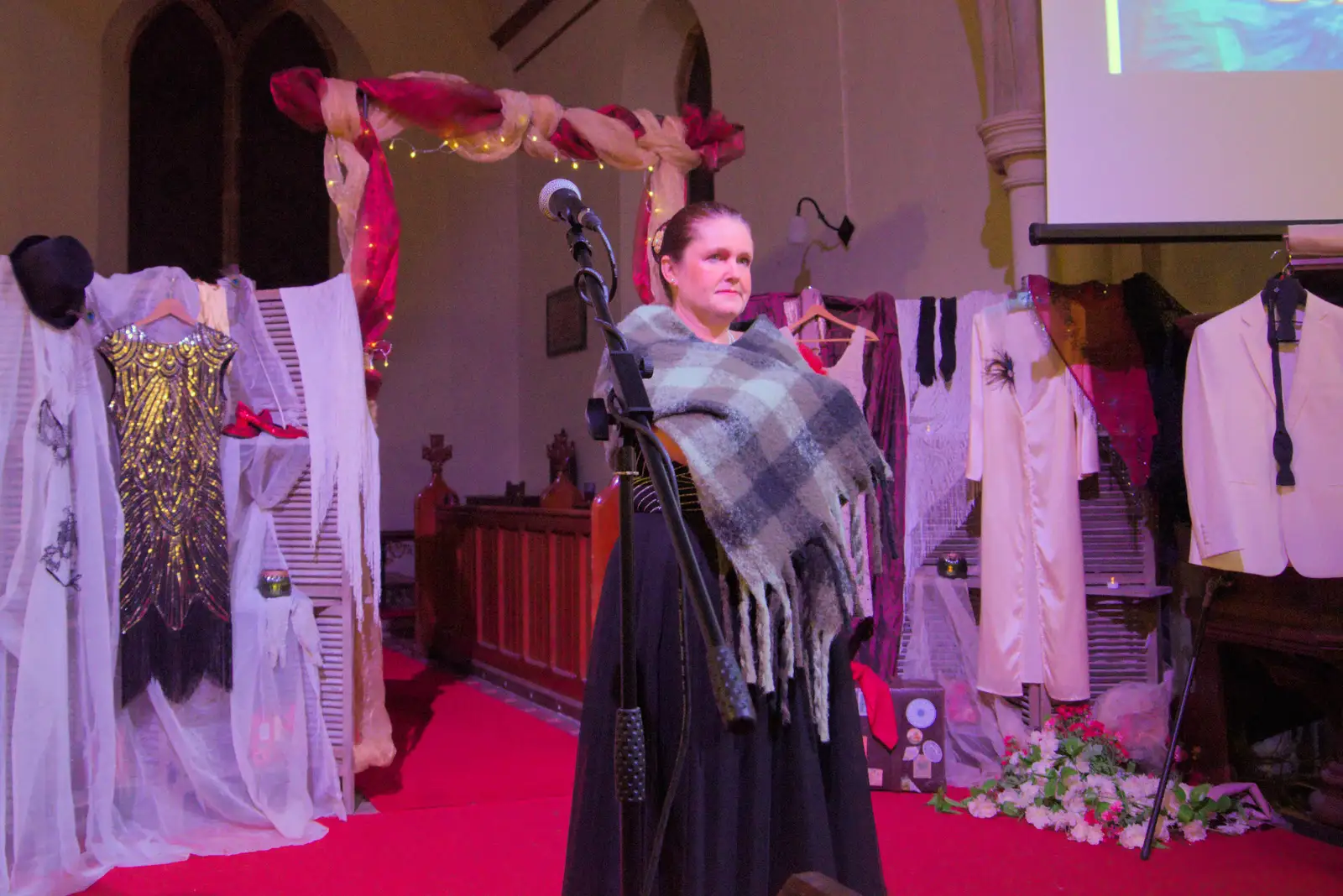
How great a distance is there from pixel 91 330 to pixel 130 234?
5.13m

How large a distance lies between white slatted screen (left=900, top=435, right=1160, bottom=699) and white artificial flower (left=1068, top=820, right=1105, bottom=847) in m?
0.73

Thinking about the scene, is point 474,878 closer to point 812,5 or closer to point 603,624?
point 603,624

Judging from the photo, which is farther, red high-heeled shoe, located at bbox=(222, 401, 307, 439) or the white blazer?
red high-heeled shoe, located at bbox=(222, 401, 307, 439)

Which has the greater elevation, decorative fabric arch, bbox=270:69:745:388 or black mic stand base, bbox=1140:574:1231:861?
decorative fabric arch, bbox=270:69:745:388

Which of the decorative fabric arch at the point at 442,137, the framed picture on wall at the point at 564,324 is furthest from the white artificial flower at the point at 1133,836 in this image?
the framed picture on wall at the point at 564,324

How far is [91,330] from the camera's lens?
10.5ft

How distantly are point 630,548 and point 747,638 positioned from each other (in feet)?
1.17

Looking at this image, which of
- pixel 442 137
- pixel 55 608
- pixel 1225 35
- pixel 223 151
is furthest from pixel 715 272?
pixel 223 151

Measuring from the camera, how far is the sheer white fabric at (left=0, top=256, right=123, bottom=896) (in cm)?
277

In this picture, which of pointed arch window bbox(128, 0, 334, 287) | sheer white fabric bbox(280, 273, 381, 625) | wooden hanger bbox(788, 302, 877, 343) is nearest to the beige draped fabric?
sheer white fabric bbox(280, 273, 381, 625)

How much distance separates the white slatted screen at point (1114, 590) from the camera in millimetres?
3834

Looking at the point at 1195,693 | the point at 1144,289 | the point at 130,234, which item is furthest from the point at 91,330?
the point at 130,234

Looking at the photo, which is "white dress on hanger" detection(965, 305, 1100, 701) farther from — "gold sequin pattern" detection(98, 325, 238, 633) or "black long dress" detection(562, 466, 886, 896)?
"gold sequin pattern" detection(98, 325, 238, 633)

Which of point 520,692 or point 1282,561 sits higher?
point 1282,561
